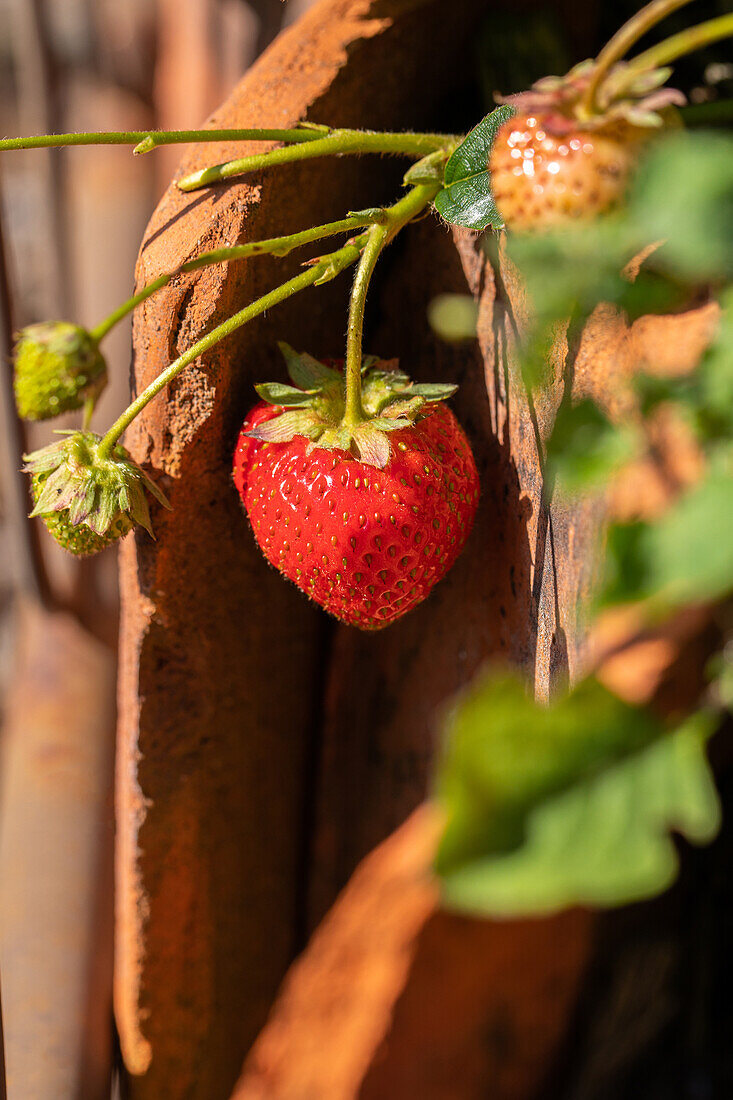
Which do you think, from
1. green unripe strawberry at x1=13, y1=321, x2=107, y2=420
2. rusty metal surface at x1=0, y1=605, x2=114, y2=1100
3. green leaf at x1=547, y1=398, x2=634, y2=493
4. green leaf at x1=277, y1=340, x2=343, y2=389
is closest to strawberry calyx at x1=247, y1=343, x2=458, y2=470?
green leaf at x1=277, y1=340, x2=343, y2=389

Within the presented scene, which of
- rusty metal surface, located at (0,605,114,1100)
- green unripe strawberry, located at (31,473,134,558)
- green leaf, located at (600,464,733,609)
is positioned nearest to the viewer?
green leaf, located at (600,464,733,609)

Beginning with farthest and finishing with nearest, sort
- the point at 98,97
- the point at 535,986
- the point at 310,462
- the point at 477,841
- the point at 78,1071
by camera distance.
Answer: the point at 98,97 → the point at 535,986 → the point at 78,1071 → the point at 310,462 → the point at 477,841

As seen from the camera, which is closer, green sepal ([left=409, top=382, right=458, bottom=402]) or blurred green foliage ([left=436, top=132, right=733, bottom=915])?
blurred green foliage ([left=436, top=132, right=733, bottom=915])

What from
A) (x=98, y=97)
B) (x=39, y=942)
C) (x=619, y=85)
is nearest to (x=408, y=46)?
(x=619, y=85)

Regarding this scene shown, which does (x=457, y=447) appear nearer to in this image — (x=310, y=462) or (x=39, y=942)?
(x=310, y=462)

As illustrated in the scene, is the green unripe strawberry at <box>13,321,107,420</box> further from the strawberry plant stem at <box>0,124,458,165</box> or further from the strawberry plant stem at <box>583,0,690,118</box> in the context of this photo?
the strawberry plant stem at <box>583,0,690,118</box>

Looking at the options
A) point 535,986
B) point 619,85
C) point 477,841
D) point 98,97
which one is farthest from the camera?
point 98,97
